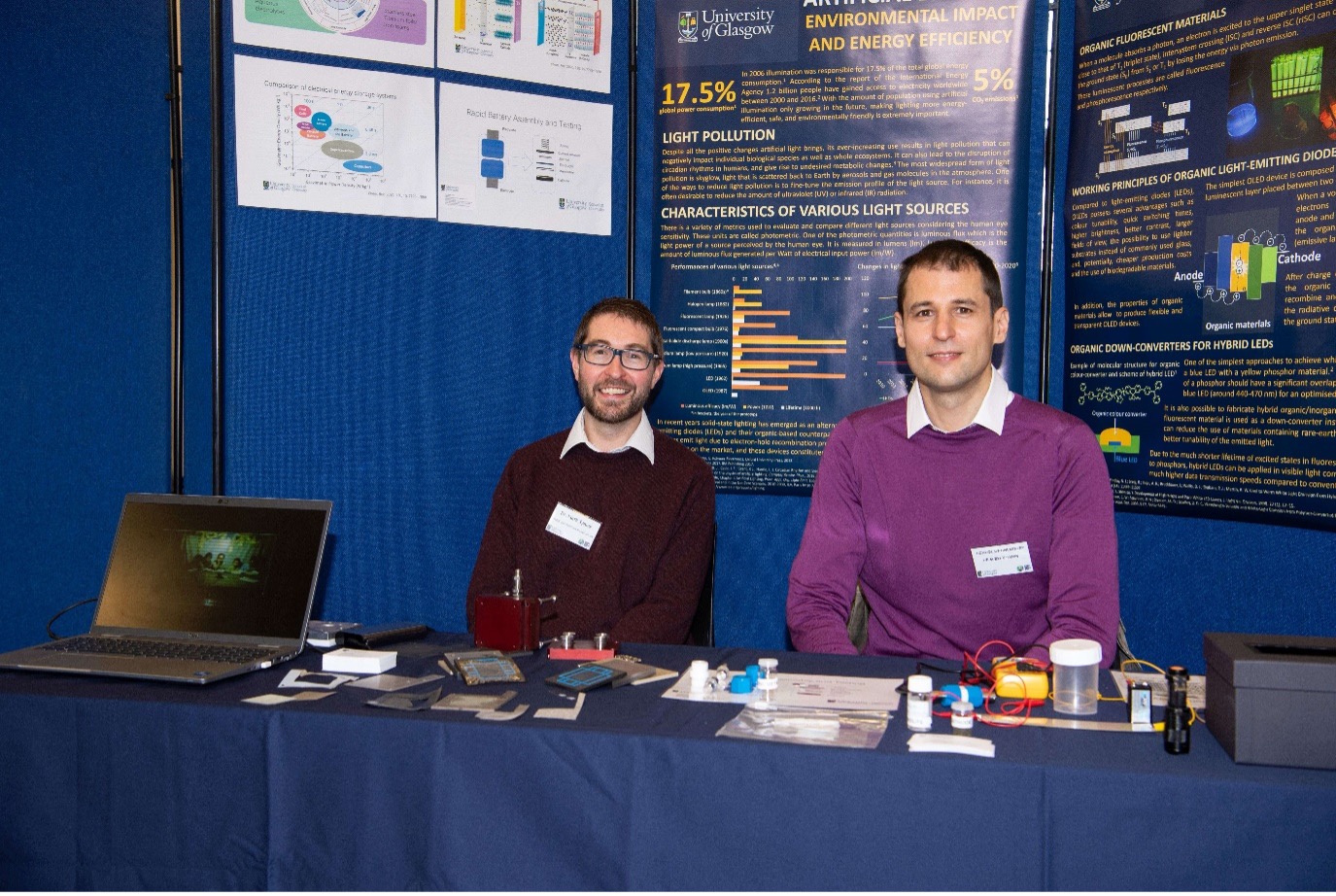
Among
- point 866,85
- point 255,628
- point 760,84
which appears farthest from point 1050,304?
point 255,628

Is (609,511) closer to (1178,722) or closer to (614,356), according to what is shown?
(614,356)

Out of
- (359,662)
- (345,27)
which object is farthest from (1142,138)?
(359,662)

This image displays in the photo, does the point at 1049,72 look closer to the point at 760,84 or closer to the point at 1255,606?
the point at 760,84

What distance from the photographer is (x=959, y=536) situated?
88.2 inches

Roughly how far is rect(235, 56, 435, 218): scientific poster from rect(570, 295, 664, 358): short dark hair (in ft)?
2.29

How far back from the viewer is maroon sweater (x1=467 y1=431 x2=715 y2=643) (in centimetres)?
254

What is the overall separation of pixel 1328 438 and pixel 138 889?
2662mm

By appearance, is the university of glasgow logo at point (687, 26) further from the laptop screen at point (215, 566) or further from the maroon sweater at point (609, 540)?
the laptop screen at point (215, 566)

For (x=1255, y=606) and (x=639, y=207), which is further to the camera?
(x=639, y=207)

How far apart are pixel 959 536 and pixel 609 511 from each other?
2.96 ft

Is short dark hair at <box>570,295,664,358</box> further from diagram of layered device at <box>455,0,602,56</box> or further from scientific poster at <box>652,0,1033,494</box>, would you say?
diagram of layered device at <box>455,0,602,56</box>

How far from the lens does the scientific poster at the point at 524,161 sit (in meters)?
3.08

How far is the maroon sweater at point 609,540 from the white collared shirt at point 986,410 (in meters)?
0.61

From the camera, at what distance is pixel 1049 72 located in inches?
115
